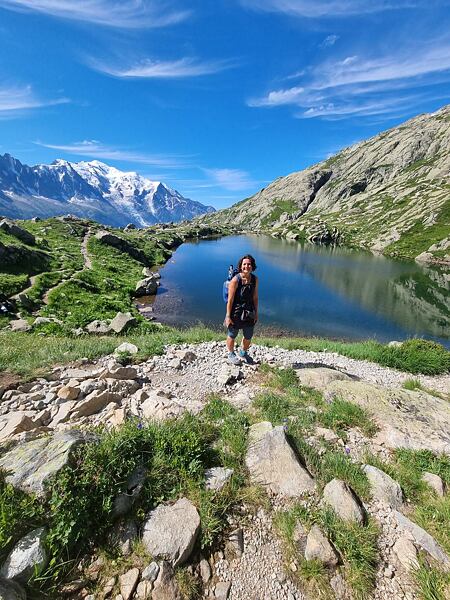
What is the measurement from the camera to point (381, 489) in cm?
609

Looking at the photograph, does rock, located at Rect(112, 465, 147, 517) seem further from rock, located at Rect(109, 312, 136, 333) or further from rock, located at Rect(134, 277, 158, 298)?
rock, located at Rect(134, 277, 158, 298)

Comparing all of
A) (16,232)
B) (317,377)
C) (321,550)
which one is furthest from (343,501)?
(16,232)

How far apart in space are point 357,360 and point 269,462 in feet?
50.1

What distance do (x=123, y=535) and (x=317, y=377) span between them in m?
8.67

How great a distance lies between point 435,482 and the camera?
6.51 metres

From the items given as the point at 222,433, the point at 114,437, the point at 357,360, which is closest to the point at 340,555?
the point at 222,433

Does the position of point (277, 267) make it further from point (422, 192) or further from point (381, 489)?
point (422, 192)

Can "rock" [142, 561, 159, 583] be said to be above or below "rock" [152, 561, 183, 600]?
above

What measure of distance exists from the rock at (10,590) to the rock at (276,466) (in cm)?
396

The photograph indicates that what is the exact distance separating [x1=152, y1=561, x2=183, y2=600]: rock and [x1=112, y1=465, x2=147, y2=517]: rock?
1006 millimetres

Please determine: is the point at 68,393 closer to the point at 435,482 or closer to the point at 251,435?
the point at 251,435

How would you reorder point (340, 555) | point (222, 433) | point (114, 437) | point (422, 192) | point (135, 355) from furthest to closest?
point (422, 192) → point (135, 355) → point (222, 433) → point (114, 437) → point (340, 555)

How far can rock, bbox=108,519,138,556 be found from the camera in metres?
4.42

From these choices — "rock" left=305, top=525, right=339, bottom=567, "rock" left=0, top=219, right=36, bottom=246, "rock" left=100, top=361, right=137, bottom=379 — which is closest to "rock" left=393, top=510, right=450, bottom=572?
"rock" left=305, top=525, right=339, bottom=567
